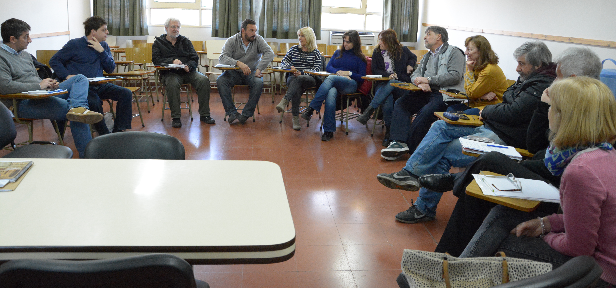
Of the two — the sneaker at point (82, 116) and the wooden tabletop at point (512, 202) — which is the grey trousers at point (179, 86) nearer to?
the sneaker at point (82, 116)

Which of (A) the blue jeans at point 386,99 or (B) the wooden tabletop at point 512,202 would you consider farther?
(A) the blue jeans at point 386,99

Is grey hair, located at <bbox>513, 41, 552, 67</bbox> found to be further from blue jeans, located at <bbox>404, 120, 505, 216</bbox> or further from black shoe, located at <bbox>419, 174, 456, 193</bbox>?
black shoe, located at <bbox>419, 174, 456, 193</bbox>

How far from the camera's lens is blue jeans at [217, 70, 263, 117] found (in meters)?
5.94

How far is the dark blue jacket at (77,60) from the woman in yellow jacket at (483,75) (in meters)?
3.71

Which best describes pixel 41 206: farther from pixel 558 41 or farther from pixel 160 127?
pixel 558 41

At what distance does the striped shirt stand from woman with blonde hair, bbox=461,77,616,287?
14.1ft

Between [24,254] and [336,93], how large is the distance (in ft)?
15.0

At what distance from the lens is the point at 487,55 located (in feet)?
12.9

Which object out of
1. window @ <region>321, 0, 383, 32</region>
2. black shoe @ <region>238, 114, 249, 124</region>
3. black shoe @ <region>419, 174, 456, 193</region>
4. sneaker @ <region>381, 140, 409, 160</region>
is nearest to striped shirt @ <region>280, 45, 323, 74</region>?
black shoe @ <region>238, 114, 249, 124</region>

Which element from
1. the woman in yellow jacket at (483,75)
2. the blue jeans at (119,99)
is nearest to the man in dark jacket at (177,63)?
the blue jeans at (119,99)

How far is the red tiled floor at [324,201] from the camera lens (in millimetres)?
2438

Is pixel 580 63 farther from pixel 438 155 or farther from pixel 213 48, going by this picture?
pixel 213 48

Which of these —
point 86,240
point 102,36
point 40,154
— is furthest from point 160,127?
point 86,240

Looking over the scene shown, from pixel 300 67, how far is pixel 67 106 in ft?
9.26
